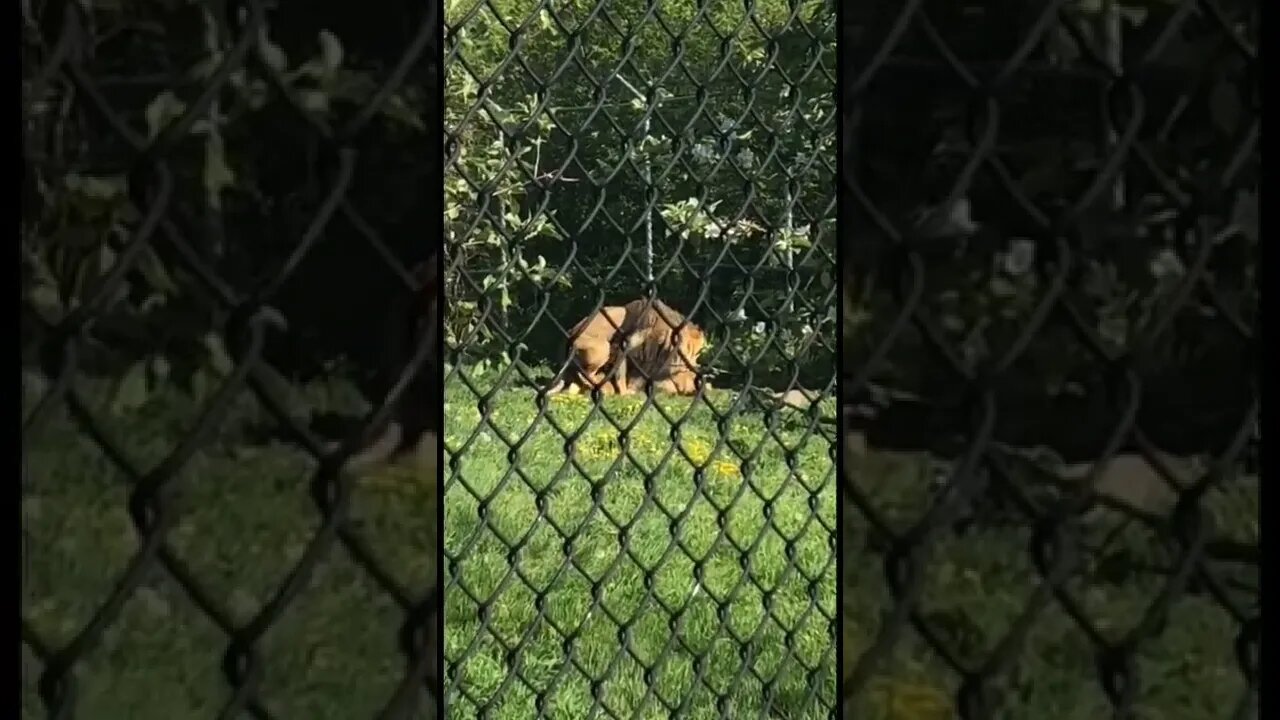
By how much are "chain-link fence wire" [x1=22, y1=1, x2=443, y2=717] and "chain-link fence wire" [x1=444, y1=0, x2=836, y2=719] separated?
1.37m

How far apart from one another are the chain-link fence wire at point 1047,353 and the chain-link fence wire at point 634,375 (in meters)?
1.23

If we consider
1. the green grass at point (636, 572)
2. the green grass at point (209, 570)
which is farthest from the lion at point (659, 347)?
the green grass at point (209, 570)

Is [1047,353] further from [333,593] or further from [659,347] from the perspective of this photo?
[659,347]

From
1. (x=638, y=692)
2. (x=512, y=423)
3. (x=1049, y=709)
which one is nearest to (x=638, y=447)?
(x=512, y=423)

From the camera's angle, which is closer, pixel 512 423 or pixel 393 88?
pixel 393 88

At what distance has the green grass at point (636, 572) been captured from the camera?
7.75 ft

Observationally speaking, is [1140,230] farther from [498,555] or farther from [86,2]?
[498,555]

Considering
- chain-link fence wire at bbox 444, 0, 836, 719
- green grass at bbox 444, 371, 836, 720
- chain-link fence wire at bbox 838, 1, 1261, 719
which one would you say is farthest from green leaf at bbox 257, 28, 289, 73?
green grass at bbox 444, 371, 836, 720

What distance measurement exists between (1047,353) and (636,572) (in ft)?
8.72

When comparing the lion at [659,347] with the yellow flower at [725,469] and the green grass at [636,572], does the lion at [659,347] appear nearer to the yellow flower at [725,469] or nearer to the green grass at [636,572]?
the green grass at [636,572]

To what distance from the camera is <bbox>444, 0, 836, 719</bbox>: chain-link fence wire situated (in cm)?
240

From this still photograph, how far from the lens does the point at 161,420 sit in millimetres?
696

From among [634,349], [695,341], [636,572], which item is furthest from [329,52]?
[695,341]

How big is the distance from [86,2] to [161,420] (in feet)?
0.64
